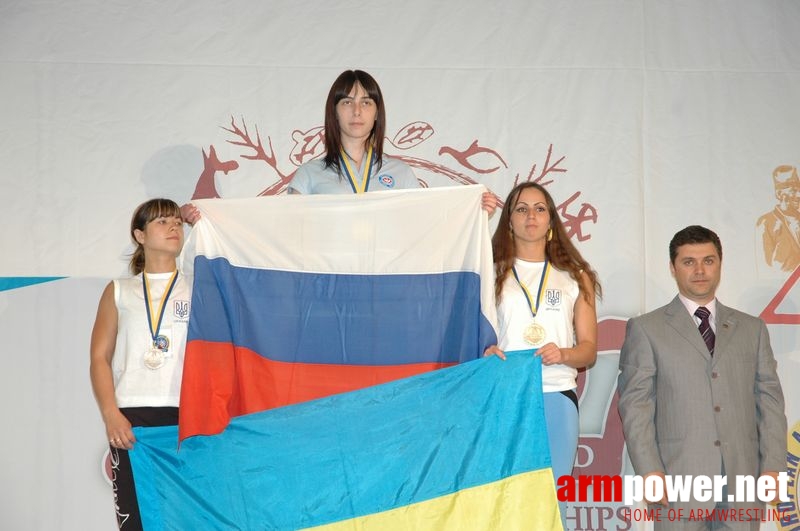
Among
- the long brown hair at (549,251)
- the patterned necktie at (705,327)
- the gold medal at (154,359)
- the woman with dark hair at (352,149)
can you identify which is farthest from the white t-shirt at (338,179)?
the patterned necktie at (705,327)

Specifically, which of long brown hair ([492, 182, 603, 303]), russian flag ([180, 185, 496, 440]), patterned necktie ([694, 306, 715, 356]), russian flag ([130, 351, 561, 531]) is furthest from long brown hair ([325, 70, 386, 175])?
patterned necktie ([694, 306, 715, 356])

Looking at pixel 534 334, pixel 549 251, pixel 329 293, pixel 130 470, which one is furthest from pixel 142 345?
pixel 549 251

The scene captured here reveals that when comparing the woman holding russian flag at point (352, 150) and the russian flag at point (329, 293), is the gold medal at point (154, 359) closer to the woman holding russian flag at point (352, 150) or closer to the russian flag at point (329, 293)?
the russian flag at point (329, 293)

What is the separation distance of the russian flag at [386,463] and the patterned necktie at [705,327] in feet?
2.94

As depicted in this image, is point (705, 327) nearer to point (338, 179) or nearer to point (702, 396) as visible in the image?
point (702, 396)

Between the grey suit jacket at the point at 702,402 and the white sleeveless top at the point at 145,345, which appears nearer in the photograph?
the white sleeveless top at the point at 145,345

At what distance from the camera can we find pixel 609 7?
4.21 meters

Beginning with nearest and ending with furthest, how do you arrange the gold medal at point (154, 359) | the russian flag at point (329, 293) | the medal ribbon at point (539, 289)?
the russian flag at point (329, 293) < the gold medal at point (154, 359) < the medal ribbon at point (539, 289)

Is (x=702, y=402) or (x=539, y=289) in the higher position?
(x=539, y=289)

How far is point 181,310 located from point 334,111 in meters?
1.01

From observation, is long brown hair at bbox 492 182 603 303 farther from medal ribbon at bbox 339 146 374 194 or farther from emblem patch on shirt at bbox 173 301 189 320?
emblem patch on shirt at bbox 173 301 189 320

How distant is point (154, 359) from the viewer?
307cm

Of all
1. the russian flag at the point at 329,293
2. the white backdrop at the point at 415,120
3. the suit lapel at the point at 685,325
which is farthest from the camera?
the white backdrop at the point at 415,120

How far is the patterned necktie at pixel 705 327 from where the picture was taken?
3.33 m
